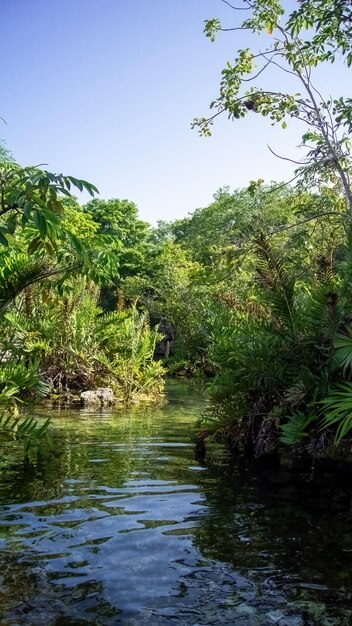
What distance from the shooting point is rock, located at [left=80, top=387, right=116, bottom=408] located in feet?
40.7

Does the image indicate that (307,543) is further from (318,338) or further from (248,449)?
(248,449)

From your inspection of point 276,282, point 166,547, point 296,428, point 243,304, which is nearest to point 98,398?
point 243,304

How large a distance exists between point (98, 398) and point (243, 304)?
4542 millimetres

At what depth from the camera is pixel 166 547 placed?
3621 millimetres

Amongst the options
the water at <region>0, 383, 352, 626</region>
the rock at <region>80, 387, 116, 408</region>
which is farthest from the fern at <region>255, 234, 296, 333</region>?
the rock at <region>80, 387, 116, 408</region>

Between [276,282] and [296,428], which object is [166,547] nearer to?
[296,428]

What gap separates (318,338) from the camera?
19.5 feet

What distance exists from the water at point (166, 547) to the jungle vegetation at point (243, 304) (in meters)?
0.65

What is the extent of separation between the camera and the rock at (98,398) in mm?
12391

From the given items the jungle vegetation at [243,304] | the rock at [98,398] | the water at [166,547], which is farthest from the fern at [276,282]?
the rock at [98,398]

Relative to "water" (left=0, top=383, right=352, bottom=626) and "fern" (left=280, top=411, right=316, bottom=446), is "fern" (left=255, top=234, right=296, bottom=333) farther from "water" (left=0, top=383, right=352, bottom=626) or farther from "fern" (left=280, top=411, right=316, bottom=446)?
"water" (left=0, top=383, right=352, bottom=626)

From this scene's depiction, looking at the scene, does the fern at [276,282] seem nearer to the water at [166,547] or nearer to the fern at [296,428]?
the fern at [296,428]

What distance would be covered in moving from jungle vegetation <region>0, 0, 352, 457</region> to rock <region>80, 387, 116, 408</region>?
788 mm

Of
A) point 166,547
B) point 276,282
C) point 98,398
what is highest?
point 276,282
